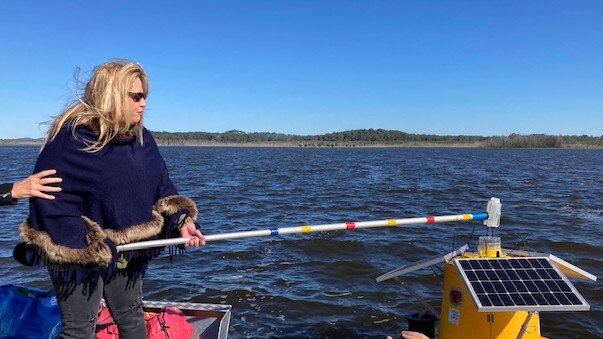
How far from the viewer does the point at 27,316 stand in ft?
14.7

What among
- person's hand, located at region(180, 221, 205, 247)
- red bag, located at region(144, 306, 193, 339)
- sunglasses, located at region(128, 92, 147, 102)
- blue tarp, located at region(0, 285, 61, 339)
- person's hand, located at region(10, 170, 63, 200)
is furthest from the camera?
red bag, located at region(144, 306, 193, 339)

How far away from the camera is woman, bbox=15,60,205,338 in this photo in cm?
321

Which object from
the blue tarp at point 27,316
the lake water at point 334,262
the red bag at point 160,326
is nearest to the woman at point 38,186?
the blue tarp at point 27,316

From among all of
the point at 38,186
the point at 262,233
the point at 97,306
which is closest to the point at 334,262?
the point at 262,233

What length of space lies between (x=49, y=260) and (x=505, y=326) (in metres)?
3.59

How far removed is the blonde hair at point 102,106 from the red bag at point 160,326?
2.09 meters

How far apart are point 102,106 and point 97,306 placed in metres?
1.43

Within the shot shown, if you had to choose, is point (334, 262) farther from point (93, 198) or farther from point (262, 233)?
point (93, 198)

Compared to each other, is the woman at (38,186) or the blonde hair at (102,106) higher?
the blonde hair at (102,106)

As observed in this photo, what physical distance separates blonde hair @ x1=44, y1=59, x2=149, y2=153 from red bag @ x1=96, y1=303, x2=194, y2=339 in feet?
6.85

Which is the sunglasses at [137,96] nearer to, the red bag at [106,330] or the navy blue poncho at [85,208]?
the navy blue poncho at [85,208]

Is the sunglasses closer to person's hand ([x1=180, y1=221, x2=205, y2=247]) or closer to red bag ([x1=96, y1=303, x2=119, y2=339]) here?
person's hand ([x1=180, y1=221, x2=205, y2=247])

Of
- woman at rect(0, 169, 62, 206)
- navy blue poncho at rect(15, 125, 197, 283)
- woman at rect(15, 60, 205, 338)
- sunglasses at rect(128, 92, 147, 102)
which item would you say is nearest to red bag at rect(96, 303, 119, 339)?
woman at rect(15, 60, 205, 338)

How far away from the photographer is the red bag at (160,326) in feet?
15.4
